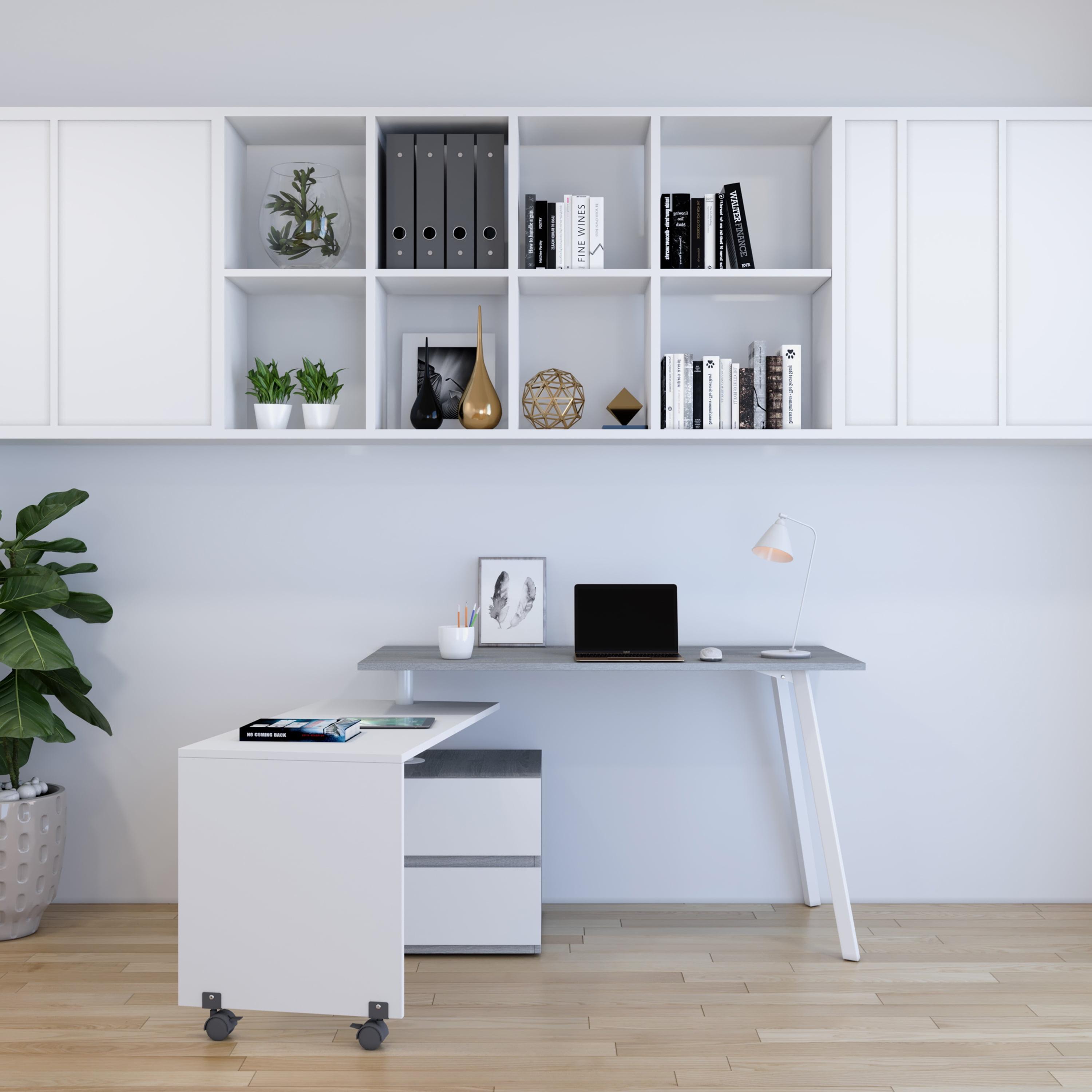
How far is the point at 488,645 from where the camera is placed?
2.85m

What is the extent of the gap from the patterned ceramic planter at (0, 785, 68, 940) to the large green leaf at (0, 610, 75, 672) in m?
0.42

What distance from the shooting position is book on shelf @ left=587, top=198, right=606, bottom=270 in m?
2.63

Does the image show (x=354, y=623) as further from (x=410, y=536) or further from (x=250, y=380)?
(x=250, y=380)

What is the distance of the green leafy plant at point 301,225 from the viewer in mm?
2672

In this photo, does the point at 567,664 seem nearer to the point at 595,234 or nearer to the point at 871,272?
the point at 595,234

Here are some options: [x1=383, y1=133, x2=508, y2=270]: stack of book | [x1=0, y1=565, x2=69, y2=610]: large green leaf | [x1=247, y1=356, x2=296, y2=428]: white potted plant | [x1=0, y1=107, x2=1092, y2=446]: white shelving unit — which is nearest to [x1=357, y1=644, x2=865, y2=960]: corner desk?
[x1=0, y1=107, x2=1092, y2=446]: white shelving unit

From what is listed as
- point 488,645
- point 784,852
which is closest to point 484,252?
point 488,645

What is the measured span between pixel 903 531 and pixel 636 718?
1.01m

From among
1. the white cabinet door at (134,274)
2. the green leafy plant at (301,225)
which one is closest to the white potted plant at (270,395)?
the white cabinet door at (134,274)

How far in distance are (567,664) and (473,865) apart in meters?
0.59

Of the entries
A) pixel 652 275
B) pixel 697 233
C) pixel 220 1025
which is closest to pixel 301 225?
pixel 652 275

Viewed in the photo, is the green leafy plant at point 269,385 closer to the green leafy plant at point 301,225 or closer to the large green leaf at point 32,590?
the green leafy plant at point 301,225

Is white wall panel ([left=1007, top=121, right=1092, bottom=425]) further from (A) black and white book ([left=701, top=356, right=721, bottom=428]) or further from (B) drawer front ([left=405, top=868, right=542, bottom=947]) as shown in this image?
(B) drawer front ([left=405, top=868, right=542, bottom=947])

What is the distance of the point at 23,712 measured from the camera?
250 cm
